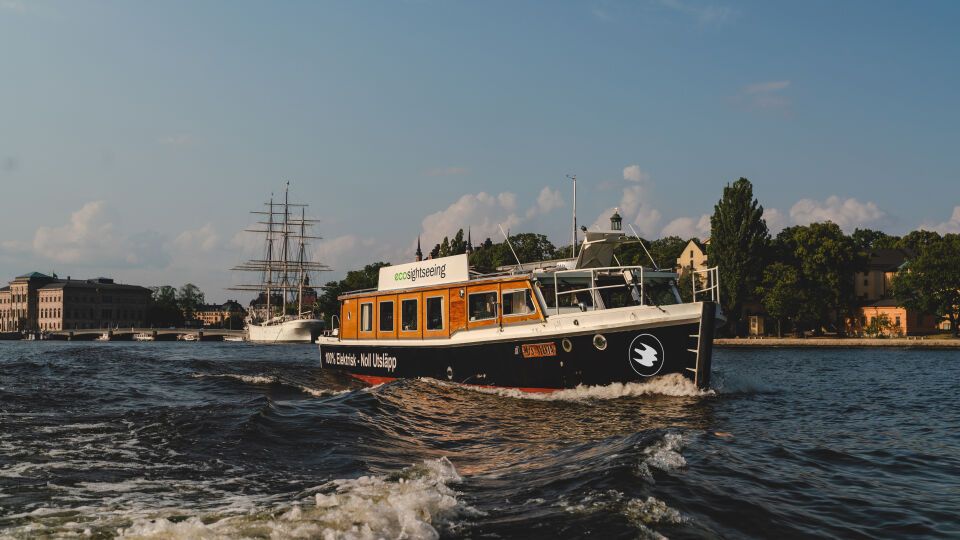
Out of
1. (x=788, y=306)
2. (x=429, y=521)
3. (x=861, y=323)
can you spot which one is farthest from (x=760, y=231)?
(x=429, y=521)

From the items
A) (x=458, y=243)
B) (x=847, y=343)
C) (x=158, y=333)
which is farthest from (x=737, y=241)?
(x=158, y=333)

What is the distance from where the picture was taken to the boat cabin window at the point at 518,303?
20.9m

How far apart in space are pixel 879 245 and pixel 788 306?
74428 millimetres

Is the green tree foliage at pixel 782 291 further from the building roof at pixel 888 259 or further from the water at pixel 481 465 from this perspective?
the water at pixel 481 465

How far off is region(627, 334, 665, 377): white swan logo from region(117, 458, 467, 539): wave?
1084 centimetres

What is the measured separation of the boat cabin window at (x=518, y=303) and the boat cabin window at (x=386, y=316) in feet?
19.1

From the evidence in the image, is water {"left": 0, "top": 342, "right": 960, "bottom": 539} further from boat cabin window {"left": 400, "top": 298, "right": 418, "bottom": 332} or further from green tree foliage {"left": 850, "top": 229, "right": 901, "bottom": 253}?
green tree foliage {"left": 850, "top": 229, "right": 901, "bottom": 253}

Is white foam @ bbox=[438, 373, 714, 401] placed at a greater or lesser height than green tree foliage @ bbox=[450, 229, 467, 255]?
lesser

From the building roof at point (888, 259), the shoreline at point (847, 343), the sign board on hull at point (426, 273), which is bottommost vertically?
the shoreline at point (847, 343)

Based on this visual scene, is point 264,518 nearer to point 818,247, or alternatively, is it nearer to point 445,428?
point 445,428

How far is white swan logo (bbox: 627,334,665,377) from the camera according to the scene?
18.9 meters

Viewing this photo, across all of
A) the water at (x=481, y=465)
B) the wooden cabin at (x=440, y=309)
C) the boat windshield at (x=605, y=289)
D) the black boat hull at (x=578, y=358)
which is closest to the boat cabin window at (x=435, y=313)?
the wooden cabin at (x=440, y=309)

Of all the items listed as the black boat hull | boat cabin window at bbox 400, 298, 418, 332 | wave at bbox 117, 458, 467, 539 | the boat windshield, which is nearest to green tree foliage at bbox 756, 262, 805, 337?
the boat windshield

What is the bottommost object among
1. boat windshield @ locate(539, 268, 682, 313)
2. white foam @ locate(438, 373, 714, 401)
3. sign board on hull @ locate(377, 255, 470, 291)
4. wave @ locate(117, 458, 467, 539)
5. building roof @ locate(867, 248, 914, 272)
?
wave @ locate(117, 458, 467, 539)
